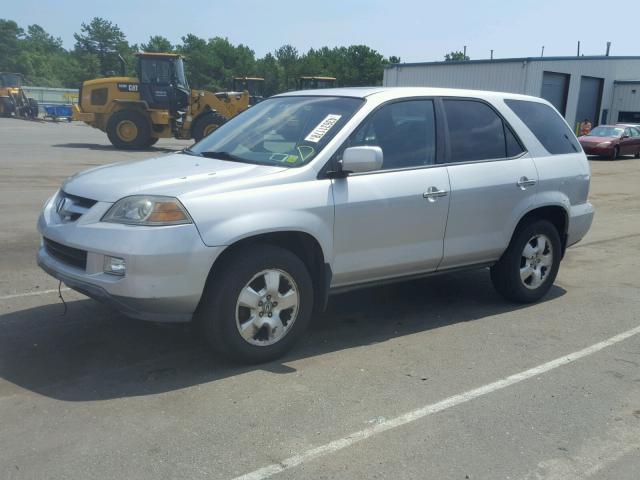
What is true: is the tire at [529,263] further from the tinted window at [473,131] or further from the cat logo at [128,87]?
the cat logo at [128,87]

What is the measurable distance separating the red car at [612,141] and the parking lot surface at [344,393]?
24.6m

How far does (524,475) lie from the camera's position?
3346 mm

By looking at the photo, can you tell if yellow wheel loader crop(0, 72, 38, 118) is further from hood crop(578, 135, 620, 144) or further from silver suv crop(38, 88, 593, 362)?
silver suv crop(38, 88, 593, 362)

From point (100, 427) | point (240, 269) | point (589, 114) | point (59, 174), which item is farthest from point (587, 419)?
point (589, 114)

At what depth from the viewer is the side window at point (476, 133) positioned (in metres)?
5.55

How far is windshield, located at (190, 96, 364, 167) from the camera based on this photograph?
15.9 ft

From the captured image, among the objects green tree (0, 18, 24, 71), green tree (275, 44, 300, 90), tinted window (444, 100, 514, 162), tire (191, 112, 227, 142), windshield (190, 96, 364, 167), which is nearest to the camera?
windshield (190, 96, 364, 167)

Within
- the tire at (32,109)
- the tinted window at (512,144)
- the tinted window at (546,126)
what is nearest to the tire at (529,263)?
the tinted window at (512,144)

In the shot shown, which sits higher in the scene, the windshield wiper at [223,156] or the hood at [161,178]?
the windshield wiper at [223,156]

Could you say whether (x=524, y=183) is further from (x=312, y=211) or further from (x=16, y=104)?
(x=16, y=104)

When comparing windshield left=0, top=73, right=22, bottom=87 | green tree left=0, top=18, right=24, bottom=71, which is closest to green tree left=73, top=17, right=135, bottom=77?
green tree left=0, top=18, right=24, bottom=71

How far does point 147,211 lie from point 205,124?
63.2 feet

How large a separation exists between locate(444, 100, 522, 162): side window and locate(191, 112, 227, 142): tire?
57.6 feet

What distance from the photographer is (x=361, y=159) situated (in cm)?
456
